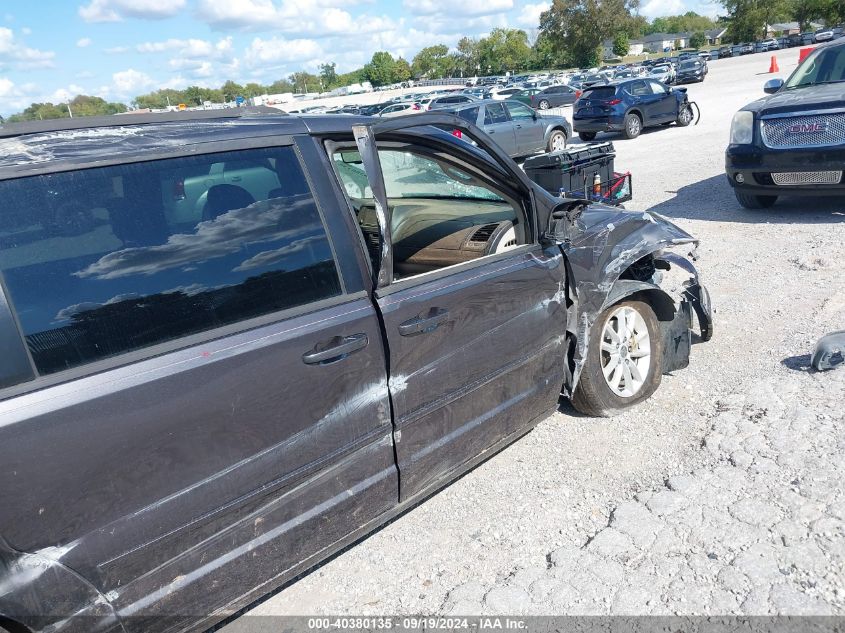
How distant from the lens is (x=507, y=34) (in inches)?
4542

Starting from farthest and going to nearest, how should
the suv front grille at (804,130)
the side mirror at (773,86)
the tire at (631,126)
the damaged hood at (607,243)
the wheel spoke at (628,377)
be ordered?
the tire at (631,126) < the side mirror at (773,86) < the suv front grille at (804,130) < the wheel spoke at (628,377) < the damaged hood at (607,243)

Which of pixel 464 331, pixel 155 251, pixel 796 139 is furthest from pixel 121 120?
pixel 796 139

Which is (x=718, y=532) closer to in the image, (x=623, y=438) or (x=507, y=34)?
(x=623, y=438)

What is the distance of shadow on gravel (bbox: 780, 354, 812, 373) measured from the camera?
4325 mm

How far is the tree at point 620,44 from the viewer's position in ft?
335

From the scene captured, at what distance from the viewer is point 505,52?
374ft

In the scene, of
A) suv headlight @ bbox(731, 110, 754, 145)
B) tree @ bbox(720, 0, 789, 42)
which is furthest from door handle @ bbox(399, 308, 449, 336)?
tree @ bbox(720, 0, 789, 42)

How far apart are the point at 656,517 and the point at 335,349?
170 centimetres

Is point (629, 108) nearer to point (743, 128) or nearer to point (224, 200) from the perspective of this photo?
point (743, 128)

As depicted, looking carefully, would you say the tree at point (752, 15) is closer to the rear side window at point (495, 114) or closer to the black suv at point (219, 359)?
the rear side window at point (495, 114)

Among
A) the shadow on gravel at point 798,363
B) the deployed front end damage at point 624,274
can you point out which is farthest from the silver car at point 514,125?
the shadow on gravel at point 798,363

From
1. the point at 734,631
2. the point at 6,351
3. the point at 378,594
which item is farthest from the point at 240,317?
the point at 734,631

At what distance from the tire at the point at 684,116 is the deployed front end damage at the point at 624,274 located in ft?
55.9

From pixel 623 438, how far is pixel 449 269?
153 cm
